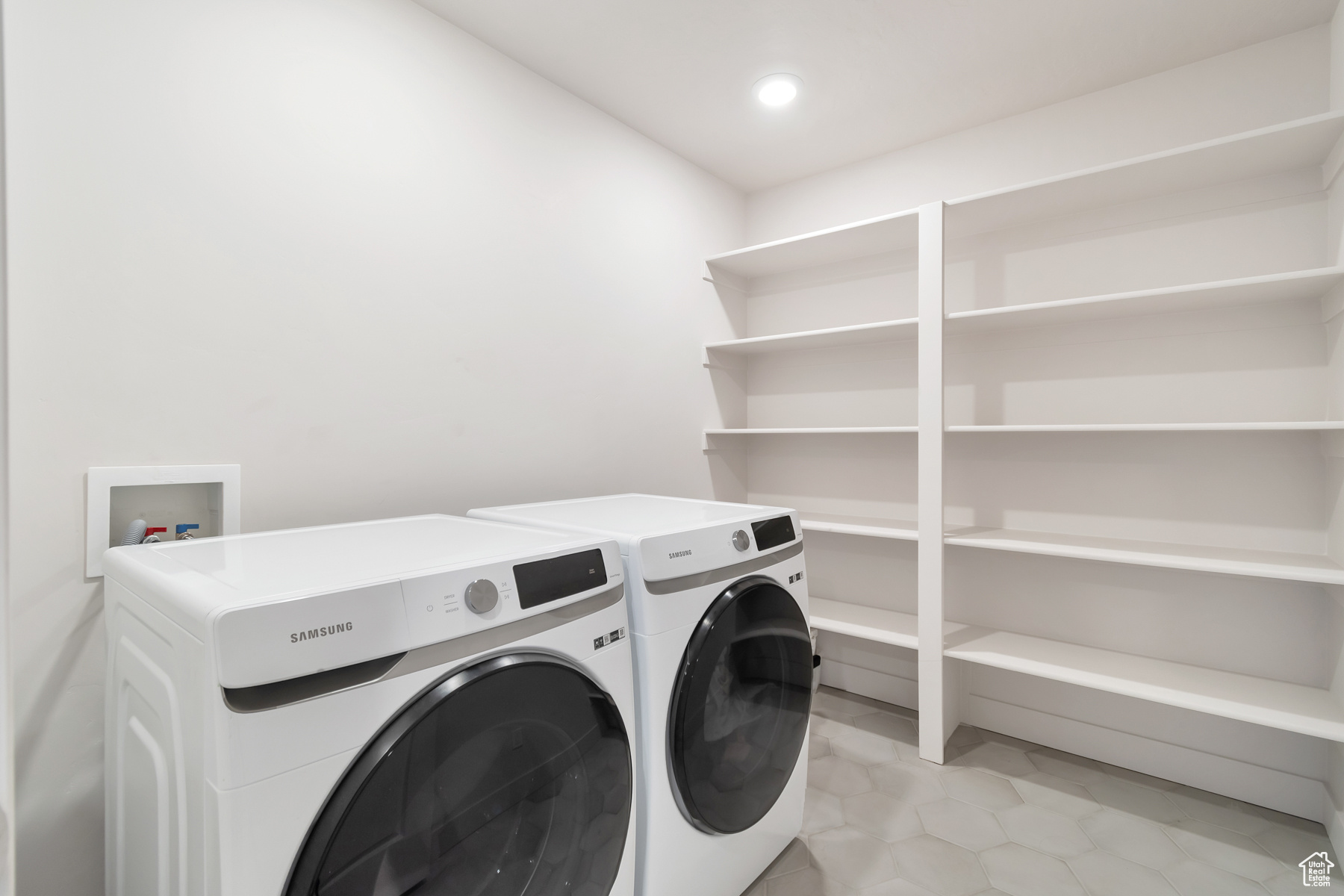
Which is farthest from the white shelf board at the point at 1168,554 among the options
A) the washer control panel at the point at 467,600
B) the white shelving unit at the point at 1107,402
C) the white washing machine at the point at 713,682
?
the washer control panel at the point at 467,600

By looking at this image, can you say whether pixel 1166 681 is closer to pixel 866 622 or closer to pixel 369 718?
pixel 866 622

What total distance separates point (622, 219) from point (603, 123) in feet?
1.12

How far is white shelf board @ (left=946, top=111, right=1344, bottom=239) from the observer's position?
1.63m

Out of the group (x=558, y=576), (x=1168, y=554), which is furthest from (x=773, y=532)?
(x=1168, y=554)

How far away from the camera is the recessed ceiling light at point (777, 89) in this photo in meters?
2.04

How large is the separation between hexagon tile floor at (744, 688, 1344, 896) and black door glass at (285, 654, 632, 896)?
2.44ft

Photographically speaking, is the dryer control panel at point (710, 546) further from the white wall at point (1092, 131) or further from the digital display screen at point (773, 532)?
the white wall at point (1092, 131)

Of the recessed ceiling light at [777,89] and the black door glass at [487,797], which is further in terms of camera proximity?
the recessed ceiling light at [777,89]

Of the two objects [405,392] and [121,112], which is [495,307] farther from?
[121,112]

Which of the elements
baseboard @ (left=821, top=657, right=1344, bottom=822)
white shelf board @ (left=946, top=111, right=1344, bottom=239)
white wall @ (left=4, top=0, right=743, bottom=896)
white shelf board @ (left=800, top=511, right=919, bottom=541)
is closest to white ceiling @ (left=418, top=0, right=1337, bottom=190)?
white wall @ (left=4, top=0, right=743, bottom=896)

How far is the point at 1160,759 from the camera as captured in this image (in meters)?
2.02

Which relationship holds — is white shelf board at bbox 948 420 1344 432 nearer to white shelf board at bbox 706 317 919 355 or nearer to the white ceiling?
white shelf board at bbox 706 317 919 355

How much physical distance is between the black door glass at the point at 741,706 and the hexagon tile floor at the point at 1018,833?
13.6 inches

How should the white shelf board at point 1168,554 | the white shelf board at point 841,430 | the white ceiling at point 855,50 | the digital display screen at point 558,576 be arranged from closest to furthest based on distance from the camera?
the digital display screen at point 558,576
the white shelf board at point 1168,554
the white ceiling at point 855,50
the white shelf board at point 841,430
